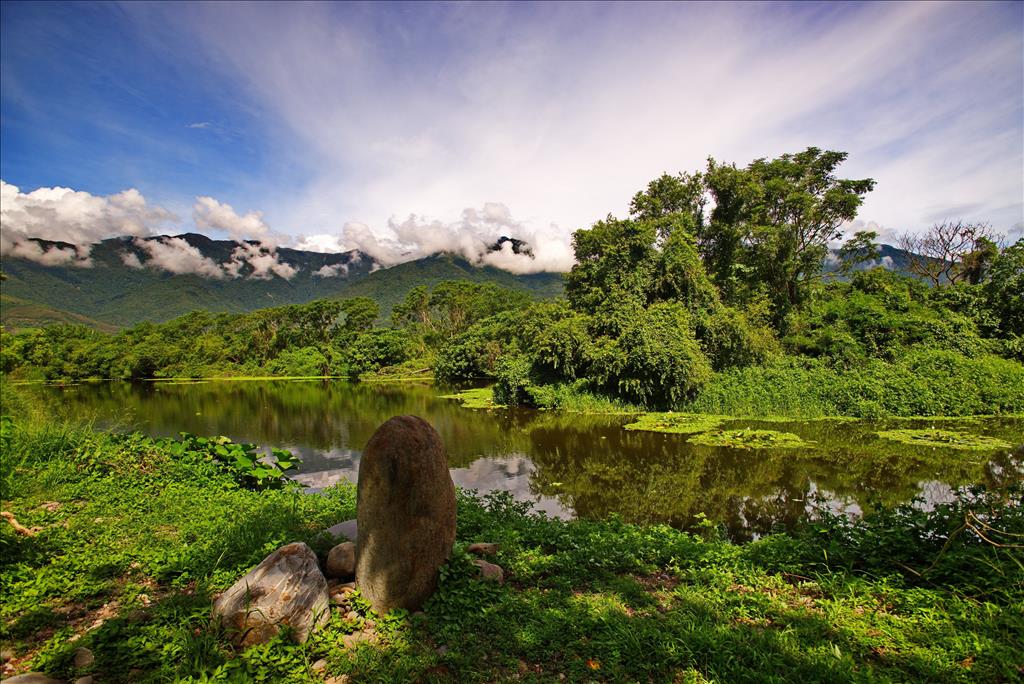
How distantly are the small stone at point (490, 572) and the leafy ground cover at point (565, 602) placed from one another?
0.12 metres

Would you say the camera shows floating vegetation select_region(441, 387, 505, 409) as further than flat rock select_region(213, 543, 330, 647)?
Yes

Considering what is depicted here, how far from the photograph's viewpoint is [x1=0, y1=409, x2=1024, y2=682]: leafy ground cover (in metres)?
3.29

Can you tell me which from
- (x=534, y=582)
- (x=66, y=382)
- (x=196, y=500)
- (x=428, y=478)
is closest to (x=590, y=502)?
(x=534, y=582)

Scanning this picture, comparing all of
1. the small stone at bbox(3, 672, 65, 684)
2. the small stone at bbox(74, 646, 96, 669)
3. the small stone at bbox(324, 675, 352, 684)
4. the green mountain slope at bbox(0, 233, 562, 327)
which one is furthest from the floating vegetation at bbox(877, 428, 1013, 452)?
the green mountain slope at bbox(0, 233, 562, 327)

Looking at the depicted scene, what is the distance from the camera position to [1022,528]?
4.48 m

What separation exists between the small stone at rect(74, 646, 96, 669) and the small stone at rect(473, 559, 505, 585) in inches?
120

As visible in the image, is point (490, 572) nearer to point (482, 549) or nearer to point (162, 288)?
point (482, 549)

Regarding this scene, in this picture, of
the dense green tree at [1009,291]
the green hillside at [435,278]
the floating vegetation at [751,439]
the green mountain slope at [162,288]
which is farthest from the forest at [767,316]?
the green hillside at [435,278]

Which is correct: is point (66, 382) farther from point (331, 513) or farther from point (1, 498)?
point (331, 513)

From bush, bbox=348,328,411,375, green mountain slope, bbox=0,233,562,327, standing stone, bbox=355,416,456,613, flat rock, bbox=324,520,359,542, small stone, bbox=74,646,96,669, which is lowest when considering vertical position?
small stone, bbox=74,646,96,669

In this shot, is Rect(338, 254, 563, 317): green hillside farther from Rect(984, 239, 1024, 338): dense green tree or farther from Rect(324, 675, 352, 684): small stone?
Rect(324, 675, 352, 684): small stone

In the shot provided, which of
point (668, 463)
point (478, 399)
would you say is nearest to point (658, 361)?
point (668, 463)

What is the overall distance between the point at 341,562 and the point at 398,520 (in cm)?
104

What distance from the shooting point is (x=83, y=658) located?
325 centimetres
